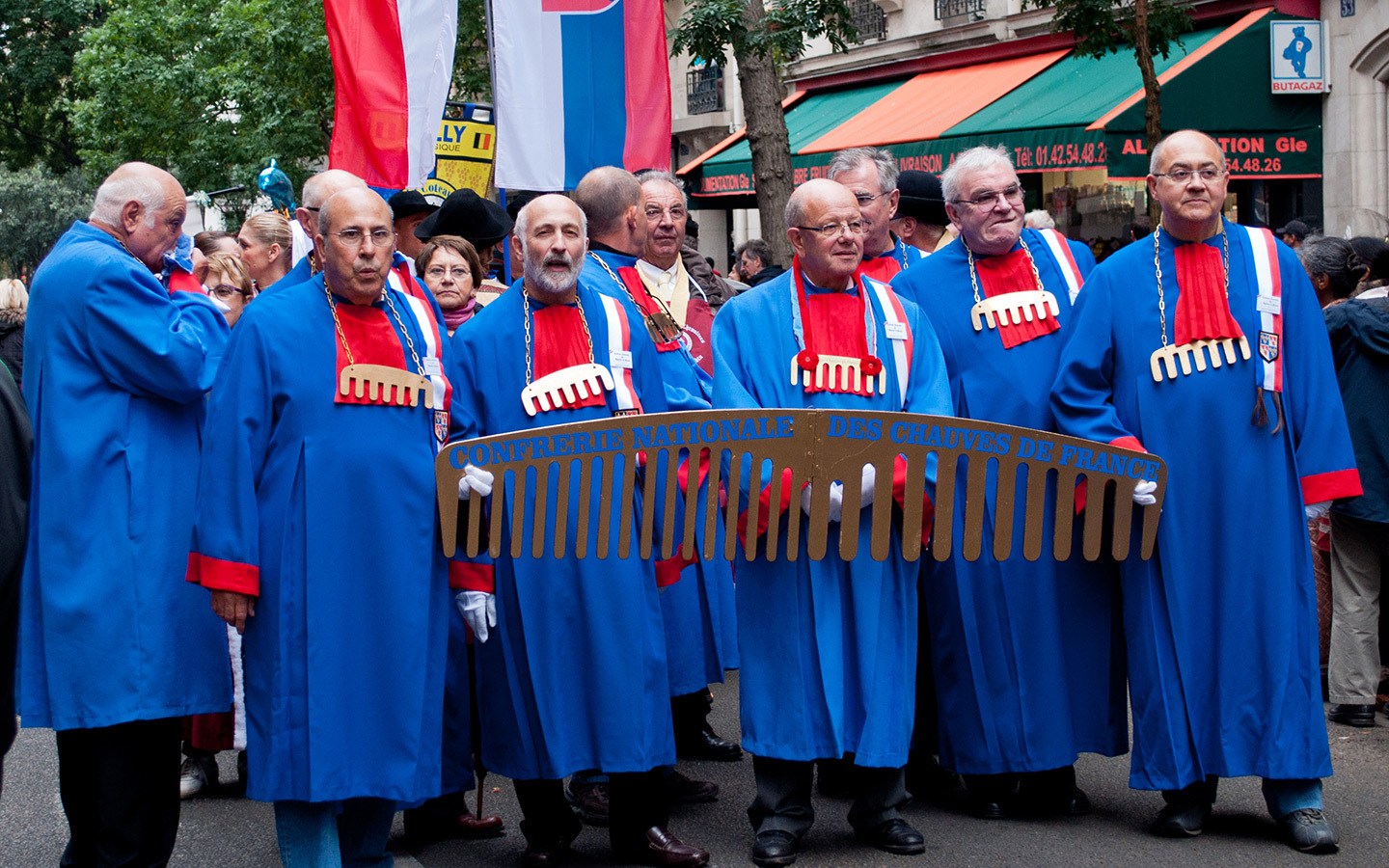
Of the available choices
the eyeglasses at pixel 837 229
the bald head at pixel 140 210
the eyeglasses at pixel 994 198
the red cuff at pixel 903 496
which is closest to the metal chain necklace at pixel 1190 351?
the eyeglasses at pixel 994 198

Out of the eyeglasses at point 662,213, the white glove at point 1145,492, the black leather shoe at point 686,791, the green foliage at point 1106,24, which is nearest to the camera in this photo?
the white glove at point 1145,492

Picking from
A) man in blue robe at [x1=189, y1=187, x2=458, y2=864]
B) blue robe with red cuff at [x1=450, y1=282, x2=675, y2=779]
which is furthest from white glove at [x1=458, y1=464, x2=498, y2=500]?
blue robe with red cuff at [x1=450, y1=282, x2=675, y2=779]

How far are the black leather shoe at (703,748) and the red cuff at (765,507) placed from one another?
1.75 m

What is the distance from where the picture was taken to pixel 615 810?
513 cm

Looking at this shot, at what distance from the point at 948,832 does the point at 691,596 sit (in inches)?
45.3

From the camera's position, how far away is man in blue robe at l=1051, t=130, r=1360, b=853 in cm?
516

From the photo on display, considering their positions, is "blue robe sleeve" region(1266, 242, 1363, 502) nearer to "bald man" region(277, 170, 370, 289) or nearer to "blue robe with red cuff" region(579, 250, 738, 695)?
"blue robe with red cuff" region(579, 250, 738, 695)

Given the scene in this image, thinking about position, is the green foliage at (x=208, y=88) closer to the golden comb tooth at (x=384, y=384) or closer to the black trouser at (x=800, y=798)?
the golden comb tooth at (x=384, y=384)

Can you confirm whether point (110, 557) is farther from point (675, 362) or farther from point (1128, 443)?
point (1128, 443)

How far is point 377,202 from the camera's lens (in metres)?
4.69

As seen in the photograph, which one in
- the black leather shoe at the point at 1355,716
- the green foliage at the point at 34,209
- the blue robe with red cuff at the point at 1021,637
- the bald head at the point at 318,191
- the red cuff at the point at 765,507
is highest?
the green foliage at the point at 34,209

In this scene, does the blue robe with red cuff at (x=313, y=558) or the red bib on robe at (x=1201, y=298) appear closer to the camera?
the blue robe with red cuff at (x=313, y=558)

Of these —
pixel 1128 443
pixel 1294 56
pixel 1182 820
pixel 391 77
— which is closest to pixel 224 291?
pixel 391 77

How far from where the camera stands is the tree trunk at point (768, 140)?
41.8 feet
